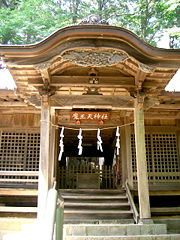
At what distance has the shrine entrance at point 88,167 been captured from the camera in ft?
41.8

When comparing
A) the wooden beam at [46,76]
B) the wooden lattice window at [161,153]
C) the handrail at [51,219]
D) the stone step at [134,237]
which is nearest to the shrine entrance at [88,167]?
the wooden lattice window at [161,153]

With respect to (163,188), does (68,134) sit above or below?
above

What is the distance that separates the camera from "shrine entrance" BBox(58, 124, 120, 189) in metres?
12.7

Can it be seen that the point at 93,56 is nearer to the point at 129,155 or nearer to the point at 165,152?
the point at 129,155

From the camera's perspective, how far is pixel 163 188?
10.4 metres

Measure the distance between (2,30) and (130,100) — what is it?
48.6 feet

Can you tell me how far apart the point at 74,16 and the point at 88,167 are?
44.2 ft

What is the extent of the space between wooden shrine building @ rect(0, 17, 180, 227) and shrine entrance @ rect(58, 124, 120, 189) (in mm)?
869

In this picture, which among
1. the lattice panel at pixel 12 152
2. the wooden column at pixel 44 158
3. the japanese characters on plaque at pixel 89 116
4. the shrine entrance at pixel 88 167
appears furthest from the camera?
the shrine entrance at pixel 88 167

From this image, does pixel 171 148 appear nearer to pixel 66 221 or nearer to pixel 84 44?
pixel 66 221

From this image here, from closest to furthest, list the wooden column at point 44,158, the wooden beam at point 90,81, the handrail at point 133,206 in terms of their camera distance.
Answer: the wooden column at point 44,158 < the handrail at point 133,206 < the wooden beam at point 90,81

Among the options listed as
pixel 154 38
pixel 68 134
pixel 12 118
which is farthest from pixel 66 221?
pixel 154 38

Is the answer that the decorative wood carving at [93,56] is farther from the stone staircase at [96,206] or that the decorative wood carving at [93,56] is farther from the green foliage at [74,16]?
the green foliage at [74,16]

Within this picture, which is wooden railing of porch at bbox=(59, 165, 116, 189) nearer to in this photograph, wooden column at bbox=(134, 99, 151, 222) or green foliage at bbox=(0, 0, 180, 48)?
wooden column at bbox=(134, 99, 151, 222)
